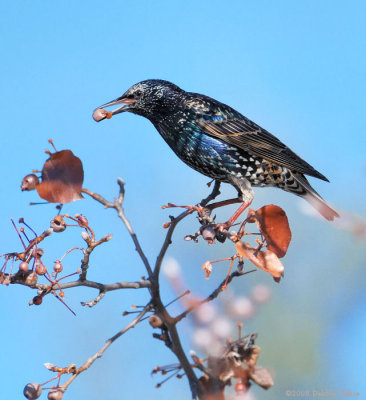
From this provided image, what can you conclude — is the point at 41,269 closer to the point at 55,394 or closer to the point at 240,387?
the point at 55,394

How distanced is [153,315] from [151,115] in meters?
2.75

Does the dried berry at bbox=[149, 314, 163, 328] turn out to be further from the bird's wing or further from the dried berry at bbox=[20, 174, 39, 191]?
the bird's wing

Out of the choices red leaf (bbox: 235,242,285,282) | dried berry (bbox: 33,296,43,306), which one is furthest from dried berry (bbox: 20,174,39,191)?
red leaf (bbox: 235,242,285,282)

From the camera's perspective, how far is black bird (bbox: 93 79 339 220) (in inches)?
185

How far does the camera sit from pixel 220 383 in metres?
2.17

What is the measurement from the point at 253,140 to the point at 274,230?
2204mm

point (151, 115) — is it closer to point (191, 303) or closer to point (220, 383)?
point (191, 303)

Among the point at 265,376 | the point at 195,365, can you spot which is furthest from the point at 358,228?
the point at 195,365

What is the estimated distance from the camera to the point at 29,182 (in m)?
2.62

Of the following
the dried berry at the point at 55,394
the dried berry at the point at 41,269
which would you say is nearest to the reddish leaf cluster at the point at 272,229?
the dried berry at the point at 41,269

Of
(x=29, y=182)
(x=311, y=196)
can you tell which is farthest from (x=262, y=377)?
(x=311, y=196)

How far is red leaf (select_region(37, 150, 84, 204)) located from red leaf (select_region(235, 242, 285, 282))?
718mm

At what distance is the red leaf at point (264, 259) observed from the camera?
8.73 ft

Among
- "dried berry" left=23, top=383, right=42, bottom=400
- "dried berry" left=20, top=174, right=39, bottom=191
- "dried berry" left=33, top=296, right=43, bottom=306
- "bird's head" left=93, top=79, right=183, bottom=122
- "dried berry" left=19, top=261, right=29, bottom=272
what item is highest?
"bird's head" left=93, top=79, right=183, bottom=122
